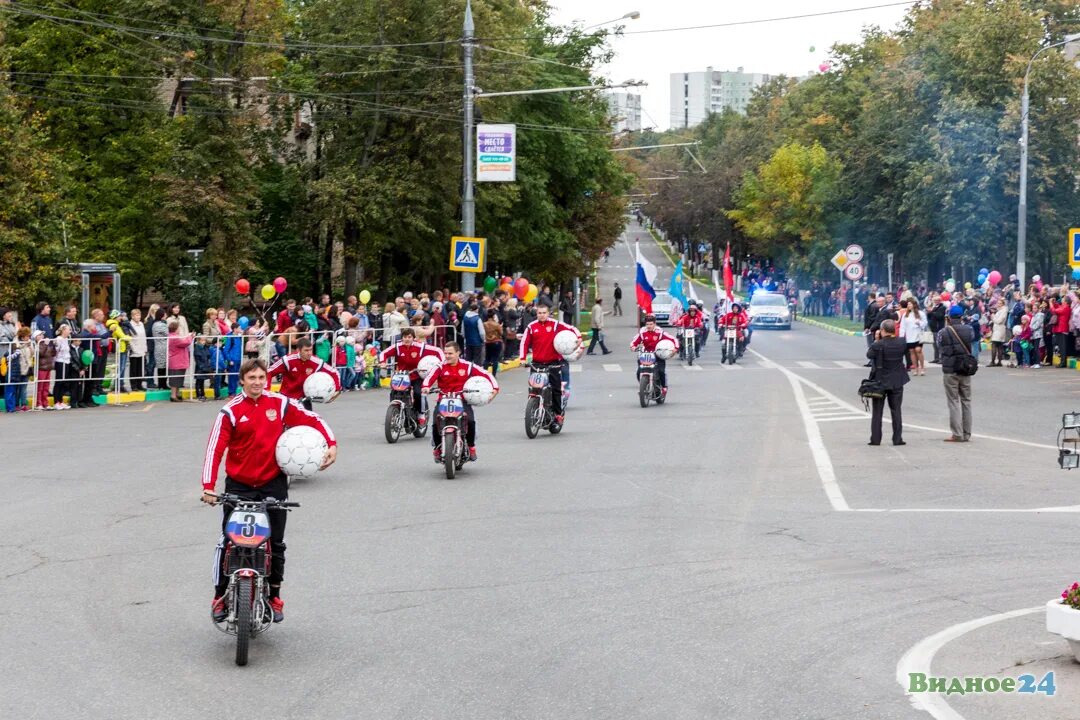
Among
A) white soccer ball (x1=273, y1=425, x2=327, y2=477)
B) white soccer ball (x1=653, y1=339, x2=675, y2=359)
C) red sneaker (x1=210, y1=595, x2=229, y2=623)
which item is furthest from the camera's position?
white soccer ball (x1=653, y1=339, x2=675, y2=359)

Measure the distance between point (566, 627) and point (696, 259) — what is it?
149 metres

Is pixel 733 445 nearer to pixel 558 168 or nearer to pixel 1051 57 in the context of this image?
pixel 558 168

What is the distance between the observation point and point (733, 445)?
21203 mm

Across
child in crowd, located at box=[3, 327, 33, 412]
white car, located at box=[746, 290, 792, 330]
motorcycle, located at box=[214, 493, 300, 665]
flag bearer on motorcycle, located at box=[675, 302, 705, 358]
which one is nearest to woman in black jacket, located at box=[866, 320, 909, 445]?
motorcycle, located at box=[214, 493, 300, 665]

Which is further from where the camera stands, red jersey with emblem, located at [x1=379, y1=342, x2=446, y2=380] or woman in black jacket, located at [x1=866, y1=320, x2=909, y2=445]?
woman in black jacket, located at [x1=866, y1=320, x2=909, y2=445]

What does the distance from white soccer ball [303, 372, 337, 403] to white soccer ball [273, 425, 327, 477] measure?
23.0 feet

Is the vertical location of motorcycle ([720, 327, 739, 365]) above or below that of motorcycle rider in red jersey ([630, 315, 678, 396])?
below

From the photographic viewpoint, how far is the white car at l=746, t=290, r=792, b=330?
69.0 meters

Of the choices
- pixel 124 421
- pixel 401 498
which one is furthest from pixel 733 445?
pixel 124 421

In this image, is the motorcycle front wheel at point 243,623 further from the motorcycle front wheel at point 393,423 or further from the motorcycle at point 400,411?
the motorcycle front wheel at point 393,423

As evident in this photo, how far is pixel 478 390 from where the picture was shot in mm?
17438

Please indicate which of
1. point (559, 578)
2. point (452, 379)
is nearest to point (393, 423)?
point (452, 379)

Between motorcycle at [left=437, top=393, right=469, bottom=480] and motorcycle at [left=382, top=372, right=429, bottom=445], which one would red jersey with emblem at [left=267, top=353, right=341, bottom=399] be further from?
motorcycle at [left=382, top=372, right=429, bottom=445]

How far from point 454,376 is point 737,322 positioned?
1044 inches
